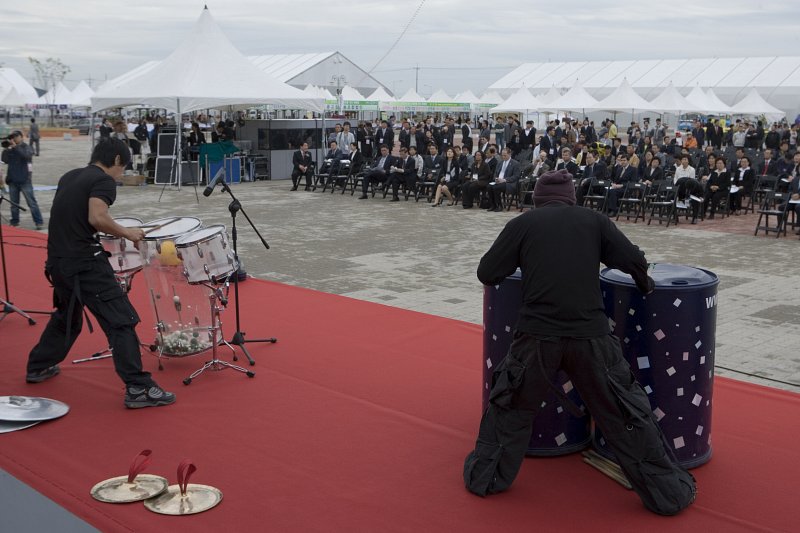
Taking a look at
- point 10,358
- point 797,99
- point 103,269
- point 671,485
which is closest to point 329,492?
point 671,485

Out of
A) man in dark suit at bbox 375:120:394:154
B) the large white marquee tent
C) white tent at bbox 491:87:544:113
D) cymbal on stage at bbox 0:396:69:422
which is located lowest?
cymbal on stage at bbox 0:396:69:422

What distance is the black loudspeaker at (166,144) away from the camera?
2308 cm

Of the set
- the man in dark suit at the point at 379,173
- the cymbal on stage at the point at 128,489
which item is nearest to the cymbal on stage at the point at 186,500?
the cymbal on stage at the point at 128,489

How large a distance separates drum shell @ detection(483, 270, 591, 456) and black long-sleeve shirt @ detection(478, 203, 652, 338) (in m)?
0.50

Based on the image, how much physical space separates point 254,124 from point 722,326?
61.2 ft

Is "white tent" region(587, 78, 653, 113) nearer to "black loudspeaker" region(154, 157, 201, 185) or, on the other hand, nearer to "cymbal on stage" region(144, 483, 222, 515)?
"black loudspeaker" region(154, 157, 201, 185)

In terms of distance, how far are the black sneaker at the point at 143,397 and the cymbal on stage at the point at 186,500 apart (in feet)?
4.34

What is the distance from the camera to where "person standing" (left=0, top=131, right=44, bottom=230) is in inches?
563

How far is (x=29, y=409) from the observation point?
5555 mm

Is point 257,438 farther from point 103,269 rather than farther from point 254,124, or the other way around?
point 254,124

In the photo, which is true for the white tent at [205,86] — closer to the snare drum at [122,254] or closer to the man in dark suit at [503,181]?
the man in dark suit at [503,181]

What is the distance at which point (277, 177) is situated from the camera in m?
25.2

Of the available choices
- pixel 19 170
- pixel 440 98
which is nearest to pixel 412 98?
pixel 440 98

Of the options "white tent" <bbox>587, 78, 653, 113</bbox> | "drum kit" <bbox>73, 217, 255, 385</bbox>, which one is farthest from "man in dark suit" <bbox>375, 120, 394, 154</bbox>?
"drum kit" <bbox>73, 217, 255, 385</bbox>
